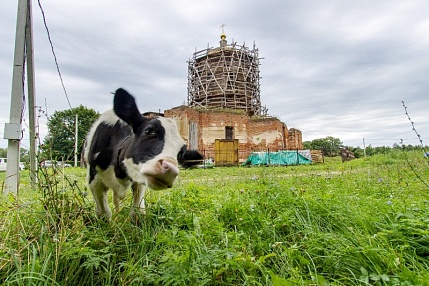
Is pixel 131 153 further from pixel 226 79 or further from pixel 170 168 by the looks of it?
pixel 226 79

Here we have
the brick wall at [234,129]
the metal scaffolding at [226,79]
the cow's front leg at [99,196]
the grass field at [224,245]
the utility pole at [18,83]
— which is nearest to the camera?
the grass field at [224,245]

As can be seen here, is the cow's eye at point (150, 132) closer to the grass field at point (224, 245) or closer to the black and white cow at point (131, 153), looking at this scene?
the black and white cow at point (131, 153)

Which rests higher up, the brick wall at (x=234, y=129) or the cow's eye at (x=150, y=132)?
the brick wall at (x=234, y=129)

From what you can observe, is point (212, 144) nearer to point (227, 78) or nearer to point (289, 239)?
point (227, 78)

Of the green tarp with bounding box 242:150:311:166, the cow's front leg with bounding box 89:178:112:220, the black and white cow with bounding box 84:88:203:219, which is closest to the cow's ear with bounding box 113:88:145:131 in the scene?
the black and white cow with bounding box 84:88:203:219

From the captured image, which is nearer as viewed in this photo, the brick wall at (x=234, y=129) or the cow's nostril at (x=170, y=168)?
the cow's nostril at (x=170, y=168)

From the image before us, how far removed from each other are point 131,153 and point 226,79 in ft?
105

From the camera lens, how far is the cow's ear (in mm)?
2566

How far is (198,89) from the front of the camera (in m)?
34.8

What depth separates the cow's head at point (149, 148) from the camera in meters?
1.95

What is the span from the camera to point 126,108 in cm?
259

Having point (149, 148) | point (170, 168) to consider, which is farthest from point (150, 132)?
point (170, 168)

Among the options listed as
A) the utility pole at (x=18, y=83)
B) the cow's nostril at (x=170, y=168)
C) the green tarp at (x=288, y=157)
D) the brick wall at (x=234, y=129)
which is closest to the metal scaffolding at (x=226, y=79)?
the brick wall at (x=234, y=129)

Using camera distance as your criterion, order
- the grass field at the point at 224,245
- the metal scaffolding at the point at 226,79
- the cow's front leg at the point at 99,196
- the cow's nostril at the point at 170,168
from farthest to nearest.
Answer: the metal scaffolding at the point at 226,79, the cow's front leg at the point at 99,196, the cow's nostril at the point at 170,168, the grass field at the point at 224,245
